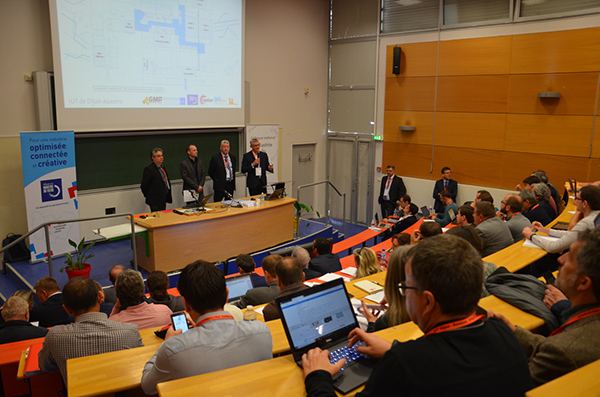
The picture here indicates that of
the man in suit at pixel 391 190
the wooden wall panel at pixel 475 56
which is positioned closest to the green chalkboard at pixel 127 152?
the man in suit at pixel 391 190

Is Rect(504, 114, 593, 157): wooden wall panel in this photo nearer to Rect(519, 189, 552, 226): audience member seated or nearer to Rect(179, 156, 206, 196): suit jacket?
Rect(519, 189, 552, 226): audience member seated

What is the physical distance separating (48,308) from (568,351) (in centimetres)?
349

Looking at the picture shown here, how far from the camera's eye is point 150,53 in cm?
734

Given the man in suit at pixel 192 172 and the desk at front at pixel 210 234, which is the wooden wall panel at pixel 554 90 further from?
the man in suit at pixel 192 172

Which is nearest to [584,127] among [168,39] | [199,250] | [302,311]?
[199,250]

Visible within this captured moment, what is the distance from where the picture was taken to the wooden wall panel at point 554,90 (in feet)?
24.4

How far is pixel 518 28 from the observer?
314 inches

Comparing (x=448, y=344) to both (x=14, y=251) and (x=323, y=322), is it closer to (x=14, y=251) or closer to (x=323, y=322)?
(x=323, y=322)

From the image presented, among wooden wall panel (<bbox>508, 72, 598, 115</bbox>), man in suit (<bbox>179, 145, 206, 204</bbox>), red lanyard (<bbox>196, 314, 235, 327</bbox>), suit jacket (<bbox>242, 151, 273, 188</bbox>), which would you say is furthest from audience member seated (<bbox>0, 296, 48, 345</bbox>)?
wooden wall panel (<bbox>508, 72, 598, 115</bbox>)

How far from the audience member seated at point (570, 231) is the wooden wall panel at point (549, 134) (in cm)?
425

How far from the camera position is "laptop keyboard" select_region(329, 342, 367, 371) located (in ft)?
5.56

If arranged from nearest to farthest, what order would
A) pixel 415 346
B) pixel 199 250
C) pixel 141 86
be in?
pixel 415 346 → pixel 199 250 → pixel 141 86

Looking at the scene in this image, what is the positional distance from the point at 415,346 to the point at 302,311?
0.67 metres

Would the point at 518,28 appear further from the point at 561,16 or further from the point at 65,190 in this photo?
the point at 65,190
